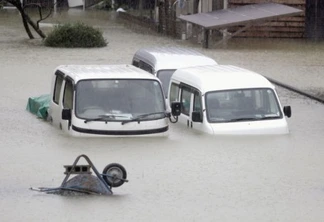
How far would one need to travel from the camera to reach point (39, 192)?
1342cm

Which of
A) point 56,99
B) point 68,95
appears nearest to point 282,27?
point 56,99

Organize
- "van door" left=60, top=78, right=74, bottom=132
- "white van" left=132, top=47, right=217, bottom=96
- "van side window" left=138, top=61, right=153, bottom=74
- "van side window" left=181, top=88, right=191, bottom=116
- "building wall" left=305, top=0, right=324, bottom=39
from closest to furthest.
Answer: "van door" left=60, top=78, right=74, bottom=132 < "van side window" left=181, top=88, right=191, bottom=116 < "white van" left=132, top=47, right=217, bottom=96 < "van side window" left=138, top=61, right=153, bottom=74 < "building wall" left=305, top=0, right=324, bottom=39

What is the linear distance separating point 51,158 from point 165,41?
23539mm

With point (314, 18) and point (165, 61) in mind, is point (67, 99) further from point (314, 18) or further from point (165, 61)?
point (314, 18)

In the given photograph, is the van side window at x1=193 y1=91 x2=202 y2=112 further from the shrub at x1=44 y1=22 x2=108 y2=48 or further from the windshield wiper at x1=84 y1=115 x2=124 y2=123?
the shrub at x1=44 y1=22 x2=108 y2=48

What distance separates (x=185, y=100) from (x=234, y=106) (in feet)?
4.04

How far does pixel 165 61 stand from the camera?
867 inches

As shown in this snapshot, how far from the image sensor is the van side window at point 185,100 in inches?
770

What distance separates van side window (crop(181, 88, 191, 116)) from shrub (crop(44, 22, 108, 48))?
730 inches

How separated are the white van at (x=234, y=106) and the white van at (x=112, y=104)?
850mm

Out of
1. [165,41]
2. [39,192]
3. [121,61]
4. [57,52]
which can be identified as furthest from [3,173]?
[165,41]

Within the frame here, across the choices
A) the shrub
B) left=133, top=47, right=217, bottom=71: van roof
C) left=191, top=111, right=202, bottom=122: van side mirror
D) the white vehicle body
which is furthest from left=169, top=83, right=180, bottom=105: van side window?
the white vehicle body

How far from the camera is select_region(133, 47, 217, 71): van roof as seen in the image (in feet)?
71.8

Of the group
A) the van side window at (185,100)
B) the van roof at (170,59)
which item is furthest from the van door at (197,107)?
the van roof at (170,59)
